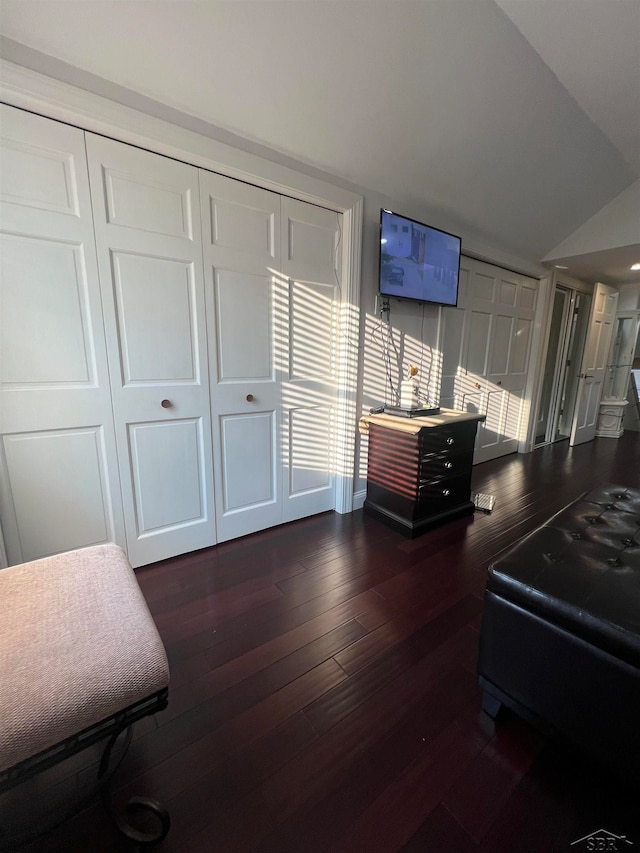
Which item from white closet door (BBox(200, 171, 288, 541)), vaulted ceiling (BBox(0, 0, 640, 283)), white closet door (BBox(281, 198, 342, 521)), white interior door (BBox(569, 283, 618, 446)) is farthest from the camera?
white interior door (BBox(569, 283, 618, 446))

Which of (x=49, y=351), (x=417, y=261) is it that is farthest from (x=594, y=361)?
(x=49, y=351)

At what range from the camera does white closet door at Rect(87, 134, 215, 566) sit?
165cm

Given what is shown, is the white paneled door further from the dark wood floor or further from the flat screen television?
the dark wood floor

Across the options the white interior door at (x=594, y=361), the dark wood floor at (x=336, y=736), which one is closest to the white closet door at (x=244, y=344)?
the dark wood floor at (x=336, y=736)

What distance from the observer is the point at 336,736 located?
1.13 metres

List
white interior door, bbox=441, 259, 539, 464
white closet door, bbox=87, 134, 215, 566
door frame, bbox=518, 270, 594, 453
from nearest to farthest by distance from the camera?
white closet door, bbox=87, 134, 215, 566 < white interior door, bbox=441, 259, 539, 464 < door frame, bbox=518, 270, 594, 453

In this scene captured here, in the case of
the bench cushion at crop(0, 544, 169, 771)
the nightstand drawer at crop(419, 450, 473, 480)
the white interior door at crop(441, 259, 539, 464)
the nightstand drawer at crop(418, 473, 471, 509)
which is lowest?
the nightstand drawer at crop(418, 473, 471, 509)

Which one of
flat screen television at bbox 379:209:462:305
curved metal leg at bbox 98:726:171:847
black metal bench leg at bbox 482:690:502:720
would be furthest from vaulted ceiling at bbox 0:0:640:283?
black metal bench leg at bbox 482:690:502:720

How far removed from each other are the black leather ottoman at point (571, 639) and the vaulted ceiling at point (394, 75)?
2.26 metres

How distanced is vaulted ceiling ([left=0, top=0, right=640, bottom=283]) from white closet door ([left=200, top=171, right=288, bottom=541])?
356mm

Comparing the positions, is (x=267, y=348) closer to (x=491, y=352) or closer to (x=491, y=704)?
(x=491, y=704)

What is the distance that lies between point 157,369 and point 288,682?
1549mm

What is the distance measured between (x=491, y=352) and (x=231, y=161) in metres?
3.09

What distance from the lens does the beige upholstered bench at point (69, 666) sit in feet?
2.20
